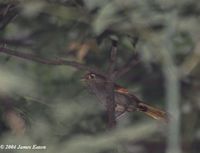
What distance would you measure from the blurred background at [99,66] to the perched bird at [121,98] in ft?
0.09

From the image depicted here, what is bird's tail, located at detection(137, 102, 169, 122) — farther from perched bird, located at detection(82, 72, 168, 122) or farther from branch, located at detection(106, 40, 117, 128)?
branch, located at detection(106, 40, 117, 128)

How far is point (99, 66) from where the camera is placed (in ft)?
6.24

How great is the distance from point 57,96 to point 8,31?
0.36m

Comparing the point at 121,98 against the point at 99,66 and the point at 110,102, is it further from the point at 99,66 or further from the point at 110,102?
the point at 110,102

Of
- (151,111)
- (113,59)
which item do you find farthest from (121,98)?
(113,59)

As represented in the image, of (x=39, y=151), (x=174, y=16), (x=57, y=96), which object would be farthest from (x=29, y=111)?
(x=174, y=16)

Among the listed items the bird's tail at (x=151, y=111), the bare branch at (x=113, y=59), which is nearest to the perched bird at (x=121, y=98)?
the bird's tail at (x=151, y=111)

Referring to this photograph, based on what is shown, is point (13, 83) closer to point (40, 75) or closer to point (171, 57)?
point (171, 57)

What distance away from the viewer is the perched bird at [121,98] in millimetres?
1681

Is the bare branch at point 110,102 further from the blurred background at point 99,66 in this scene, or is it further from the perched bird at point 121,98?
the perched bird at point 121,98

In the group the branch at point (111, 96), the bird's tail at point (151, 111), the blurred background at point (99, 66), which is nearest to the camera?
the blurred background at point (99, 66)

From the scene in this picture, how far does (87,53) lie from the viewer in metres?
1.84

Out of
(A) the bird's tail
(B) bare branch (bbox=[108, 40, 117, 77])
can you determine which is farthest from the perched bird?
(B) bare branch (bbox=[108, 40, 117, 77])

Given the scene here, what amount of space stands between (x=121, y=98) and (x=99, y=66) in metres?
0.17
